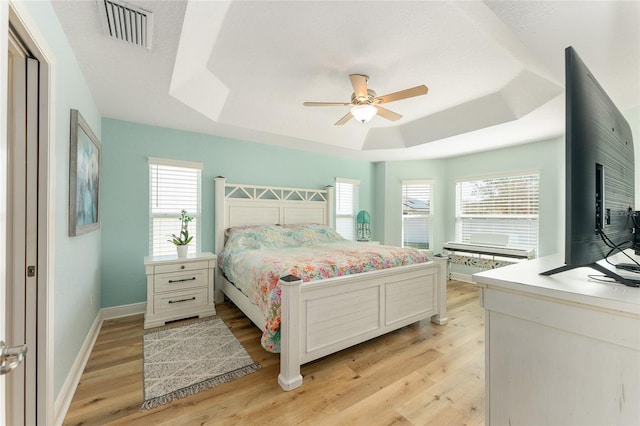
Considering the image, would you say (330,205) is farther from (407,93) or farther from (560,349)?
(560,349)

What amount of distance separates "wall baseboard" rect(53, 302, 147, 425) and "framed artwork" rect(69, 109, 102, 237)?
1005 mm

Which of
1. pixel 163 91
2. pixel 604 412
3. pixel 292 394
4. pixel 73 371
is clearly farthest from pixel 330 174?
pixel 604 412

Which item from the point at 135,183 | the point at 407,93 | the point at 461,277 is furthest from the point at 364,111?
the point at 461,277

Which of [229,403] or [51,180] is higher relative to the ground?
[51,180]

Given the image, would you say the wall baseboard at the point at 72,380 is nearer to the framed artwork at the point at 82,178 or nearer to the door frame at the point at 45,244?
the door frame at the point at 45,244

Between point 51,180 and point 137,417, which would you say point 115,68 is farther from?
point 137,417

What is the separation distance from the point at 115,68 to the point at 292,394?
287 cm

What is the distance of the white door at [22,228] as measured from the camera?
1.33 m

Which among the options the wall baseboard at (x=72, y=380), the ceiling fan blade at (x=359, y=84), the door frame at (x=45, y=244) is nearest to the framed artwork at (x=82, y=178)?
the door frame at (x=45, y=244)

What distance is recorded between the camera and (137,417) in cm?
167

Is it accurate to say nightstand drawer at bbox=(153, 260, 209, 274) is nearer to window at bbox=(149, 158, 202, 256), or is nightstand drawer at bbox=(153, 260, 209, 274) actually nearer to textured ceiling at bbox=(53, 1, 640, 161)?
window at bbox=(149, 158, 202, 256)

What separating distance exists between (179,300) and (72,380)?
1.21 metres

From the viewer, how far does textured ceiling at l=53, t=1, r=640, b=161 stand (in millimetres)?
1673

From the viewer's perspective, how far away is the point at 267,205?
167 inches
